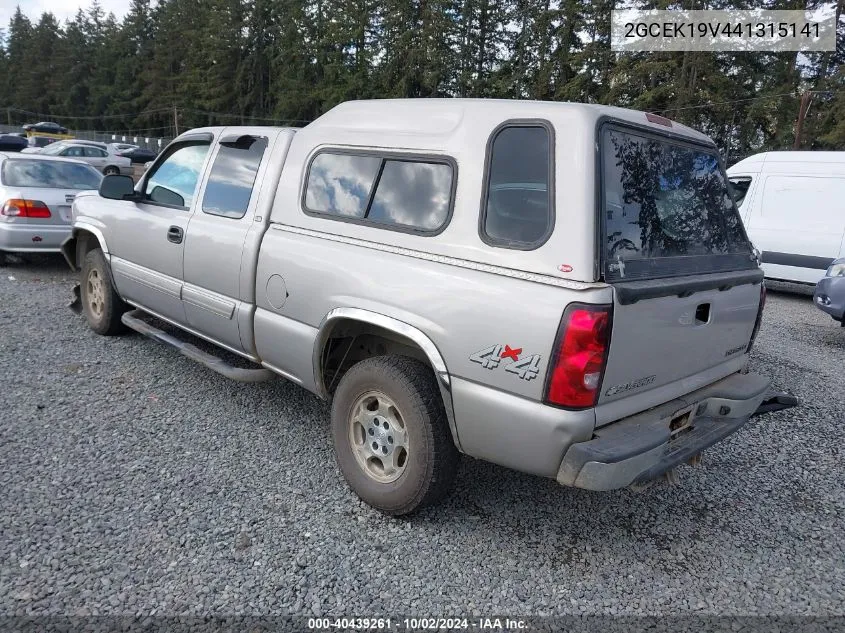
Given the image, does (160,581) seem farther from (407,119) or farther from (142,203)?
(142,203)

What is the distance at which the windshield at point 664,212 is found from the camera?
247cm

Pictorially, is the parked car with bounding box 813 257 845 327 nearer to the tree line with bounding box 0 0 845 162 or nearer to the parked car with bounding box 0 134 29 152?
the tree line with bounding box 0 0 845 162

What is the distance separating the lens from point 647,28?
30750 mm

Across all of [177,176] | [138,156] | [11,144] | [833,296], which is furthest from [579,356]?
[138,156]

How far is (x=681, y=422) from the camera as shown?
2.79m

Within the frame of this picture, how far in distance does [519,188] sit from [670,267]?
2.65ft

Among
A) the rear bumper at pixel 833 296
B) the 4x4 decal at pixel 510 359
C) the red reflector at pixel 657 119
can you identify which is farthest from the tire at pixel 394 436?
the rear bumper at pixel 833 296

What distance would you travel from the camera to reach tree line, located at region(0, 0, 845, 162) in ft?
98.9

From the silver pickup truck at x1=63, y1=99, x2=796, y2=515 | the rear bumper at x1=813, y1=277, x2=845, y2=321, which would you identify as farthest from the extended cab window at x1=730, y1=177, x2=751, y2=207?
the silver pickup truck at x1=63, y1=99, x2=796, y2=515

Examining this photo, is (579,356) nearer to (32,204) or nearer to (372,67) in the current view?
(32,204)

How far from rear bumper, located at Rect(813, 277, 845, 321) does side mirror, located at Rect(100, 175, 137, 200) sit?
7245 mm

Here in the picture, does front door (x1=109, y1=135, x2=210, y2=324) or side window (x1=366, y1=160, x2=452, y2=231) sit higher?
side window (x1=366, y1=160, x2=452, y2=231)

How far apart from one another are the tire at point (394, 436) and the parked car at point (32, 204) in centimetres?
627

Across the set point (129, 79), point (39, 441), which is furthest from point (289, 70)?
point (39, 441)
